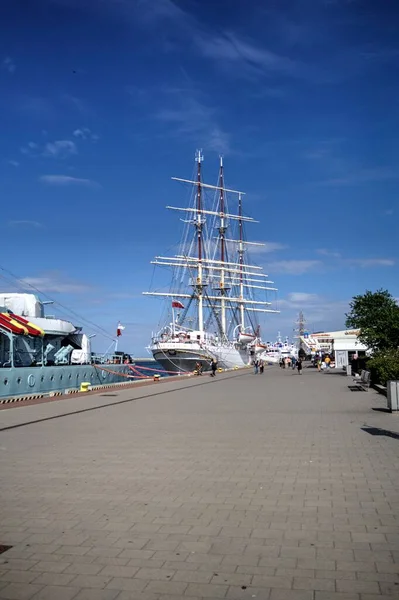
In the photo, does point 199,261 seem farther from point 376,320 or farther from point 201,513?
point 201,513

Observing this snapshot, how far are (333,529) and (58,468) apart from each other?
14.3 ft

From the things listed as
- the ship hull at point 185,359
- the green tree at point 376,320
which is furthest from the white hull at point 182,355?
the green tree at point 376,320

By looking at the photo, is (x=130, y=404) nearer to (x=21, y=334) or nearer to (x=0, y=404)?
(x=0, y=404)

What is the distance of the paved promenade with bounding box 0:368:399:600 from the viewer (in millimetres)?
4004

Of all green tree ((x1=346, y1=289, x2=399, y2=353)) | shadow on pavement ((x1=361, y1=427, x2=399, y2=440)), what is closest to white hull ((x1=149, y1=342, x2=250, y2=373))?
green tree ((x1=346, y1=289, x2=399, y2=353))

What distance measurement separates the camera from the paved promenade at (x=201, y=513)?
400cm

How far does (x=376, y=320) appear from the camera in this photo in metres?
37.2

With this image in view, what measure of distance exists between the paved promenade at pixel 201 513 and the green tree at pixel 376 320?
2374 centimetres

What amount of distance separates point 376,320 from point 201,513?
110ft

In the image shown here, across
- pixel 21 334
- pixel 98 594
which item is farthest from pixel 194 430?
pixel 21 334

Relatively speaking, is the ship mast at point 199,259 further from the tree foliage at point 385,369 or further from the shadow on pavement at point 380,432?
the shadow on pavement at point 380,432

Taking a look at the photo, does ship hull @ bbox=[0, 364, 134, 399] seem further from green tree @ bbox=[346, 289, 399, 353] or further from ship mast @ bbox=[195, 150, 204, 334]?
ship mast @ bbox=[195, 150, 204, 334]

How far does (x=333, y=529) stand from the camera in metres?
5.14

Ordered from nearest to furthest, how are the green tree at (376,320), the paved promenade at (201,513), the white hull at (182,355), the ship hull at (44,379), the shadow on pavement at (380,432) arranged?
1. the paved promenade at (201,513)
2. the shadow on pavement at (380,432)
3. the ship hull at (44,379)
4. the green tree at (376,320)
5. the white hull at (182,355)
